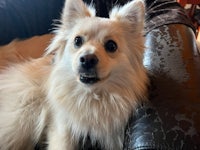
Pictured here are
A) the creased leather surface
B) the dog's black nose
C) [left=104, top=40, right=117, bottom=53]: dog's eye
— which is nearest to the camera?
the creased leather surface

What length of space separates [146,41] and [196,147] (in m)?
0.59

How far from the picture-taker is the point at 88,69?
1.01 metres

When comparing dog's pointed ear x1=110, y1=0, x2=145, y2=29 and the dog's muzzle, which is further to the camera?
dog's pointed ear x1=110, y1=0, x2=145, y2=29

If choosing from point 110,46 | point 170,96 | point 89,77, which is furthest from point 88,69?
point 170,96

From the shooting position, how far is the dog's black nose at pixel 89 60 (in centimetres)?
99

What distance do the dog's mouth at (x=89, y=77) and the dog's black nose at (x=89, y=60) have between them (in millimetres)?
36

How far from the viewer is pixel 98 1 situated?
1636 mm

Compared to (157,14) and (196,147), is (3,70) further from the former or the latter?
(196,147)

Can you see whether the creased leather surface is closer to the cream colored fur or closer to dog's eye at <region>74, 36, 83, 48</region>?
the cream colored fur

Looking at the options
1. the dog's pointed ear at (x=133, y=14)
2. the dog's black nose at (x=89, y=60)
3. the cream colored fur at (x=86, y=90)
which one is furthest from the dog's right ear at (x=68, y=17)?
the dog's black nose at (x=89, y=60)

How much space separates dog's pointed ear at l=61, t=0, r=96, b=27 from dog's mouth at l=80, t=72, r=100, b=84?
0.27 metres

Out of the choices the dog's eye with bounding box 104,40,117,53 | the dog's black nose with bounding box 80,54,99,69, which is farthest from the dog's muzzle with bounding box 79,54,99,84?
the dog's eye with bounding box 104,40,117,53

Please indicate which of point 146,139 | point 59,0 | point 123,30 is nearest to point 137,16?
point 123,30

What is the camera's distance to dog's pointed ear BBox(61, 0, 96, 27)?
1.18 meters
